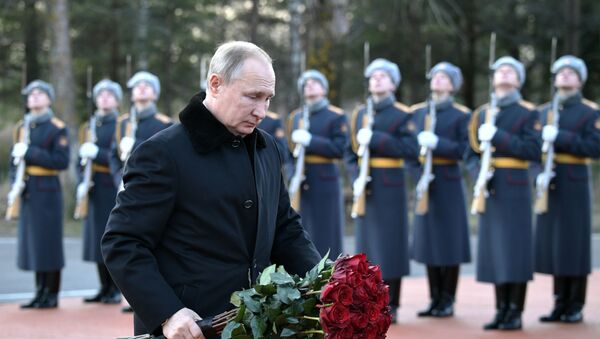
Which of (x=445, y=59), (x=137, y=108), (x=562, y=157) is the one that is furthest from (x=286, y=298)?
(x=445, y=59)

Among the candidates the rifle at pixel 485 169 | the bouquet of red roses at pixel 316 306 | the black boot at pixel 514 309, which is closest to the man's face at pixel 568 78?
the rifle at pixel 485 169

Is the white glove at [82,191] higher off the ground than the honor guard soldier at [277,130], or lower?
lower

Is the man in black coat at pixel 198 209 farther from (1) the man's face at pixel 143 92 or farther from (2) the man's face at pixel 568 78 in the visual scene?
(1) the man's face at pixel 143 92

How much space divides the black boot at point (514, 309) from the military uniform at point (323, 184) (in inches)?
70.6

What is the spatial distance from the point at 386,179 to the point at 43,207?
3290 mm

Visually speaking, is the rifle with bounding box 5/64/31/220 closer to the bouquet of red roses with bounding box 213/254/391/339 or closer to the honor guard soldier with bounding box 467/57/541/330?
the honor guard soldier with bounding box 467/57/541/330

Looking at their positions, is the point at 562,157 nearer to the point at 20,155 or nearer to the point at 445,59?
the point at 20,155

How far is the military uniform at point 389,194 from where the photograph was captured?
9.06m

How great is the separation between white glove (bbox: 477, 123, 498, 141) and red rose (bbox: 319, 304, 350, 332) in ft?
17.8

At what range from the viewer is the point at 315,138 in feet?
31.7

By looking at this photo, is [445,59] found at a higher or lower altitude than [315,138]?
higher

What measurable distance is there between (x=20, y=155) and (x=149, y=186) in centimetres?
660

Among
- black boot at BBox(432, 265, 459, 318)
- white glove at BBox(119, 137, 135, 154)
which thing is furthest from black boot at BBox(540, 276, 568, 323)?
white glove at BBox(119, 137, 135, 154)

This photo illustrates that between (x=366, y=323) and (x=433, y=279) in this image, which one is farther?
(x=433, y=279)
